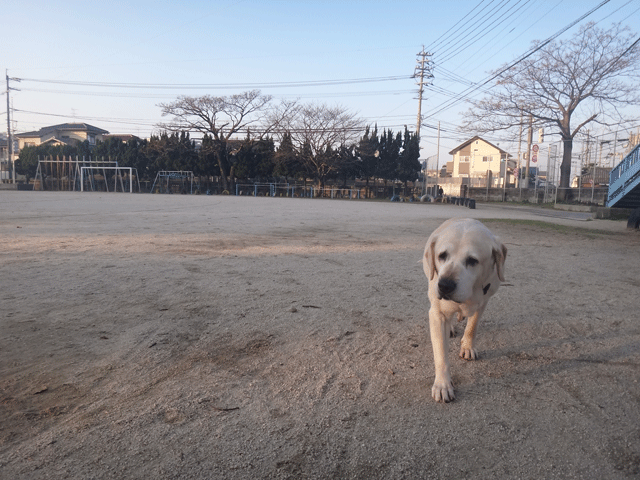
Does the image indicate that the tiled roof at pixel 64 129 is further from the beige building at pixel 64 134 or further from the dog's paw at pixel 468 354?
the dog's paw at pixel 468 354

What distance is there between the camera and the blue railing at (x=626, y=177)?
14289 millimetres

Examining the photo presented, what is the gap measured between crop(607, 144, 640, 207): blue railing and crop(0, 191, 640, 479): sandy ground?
1135cm

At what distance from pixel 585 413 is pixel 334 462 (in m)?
1.37

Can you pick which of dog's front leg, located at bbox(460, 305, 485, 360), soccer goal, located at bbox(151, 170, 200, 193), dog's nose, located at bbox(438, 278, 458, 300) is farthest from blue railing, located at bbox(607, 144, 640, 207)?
soccer goal, located at bbox(151, 170, 200, 193)

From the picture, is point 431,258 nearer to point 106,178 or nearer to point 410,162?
point 410,162

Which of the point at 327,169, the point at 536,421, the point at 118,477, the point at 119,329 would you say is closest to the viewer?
the point at 118,477

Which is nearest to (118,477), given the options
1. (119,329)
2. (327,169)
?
(119,329)

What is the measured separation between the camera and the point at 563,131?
29750 mm

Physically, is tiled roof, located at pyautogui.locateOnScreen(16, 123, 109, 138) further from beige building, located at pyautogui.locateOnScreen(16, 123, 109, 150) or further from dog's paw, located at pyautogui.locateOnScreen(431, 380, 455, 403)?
dog's paw, located at pyautogui.locateOnScreen(431, 380, 455, 403)

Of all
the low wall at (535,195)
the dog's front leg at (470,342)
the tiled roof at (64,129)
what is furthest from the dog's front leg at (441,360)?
the tiled roof at (64,129)

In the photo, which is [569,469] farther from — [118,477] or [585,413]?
[118,477]

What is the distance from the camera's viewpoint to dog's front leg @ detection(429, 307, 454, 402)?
95.6 inches

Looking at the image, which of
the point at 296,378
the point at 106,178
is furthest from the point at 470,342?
the point at 106,178

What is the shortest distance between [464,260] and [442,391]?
74 centimetres
